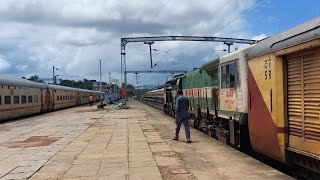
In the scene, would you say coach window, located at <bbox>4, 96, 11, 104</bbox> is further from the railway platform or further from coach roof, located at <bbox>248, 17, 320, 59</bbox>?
coach roof, located at <bbox>248, 17, 320, 59</bbox>

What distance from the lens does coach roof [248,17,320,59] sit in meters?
7.02

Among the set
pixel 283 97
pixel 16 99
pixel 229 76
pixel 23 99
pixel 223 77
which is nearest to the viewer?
pixel 283 97

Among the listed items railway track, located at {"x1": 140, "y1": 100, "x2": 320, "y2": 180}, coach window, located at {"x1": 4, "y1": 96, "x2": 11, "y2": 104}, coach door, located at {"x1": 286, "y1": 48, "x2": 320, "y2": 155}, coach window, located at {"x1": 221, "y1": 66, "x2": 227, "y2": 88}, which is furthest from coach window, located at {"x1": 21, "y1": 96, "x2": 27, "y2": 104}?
coach door, located at {"x1": 286, "y1": 48, "x2": 320, "y2": 155}

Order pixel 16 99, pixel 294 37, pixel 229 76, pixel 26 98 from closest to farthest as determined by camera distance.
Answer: pixel 294 37
pixel 229 76
pixel 16 99
pixel 26 98

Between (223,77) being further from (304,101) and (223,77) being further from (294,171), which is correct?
(304,101)

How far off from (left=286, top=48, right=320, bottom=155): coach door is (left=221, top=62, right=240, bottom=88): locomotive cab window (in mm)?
4251

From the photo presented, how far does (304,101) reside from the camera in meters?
7.43

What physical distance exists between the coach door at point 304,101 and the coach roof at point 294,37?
237 mm

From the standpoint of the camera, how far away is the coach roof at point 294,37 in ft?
23.0

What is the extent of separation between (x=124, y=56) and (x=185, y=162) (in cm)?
4002

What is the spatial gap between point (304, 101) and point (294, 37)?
1.16m

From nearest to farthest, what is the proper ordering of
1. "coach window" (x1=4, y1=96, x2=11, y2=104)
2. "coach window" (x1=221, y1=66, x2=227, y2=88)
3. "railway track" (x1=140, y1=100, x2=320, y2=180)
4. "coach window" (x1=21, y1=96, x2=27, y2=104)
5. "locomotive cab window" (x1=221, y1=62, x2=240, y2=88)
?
1. "railway track" (x1=140, y1=100, x2=320, y2=180)
2. "locomotive cab window" (x1=221, y1=62, x2=240, y2=88)
3. "coach window" (x1=221, y1=66, x2=227, y2=88)
4. "coach window" (x1=4, y1=96, x2=11, y2=104)
5. "coach window" (x1=21, y1=96, x2=27, y2=104)

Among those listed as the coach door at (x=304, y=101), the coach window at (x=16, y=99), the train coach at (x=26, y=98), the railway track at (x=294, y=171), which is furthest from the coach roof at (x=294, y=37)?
the coach window at (x=16, y=99)

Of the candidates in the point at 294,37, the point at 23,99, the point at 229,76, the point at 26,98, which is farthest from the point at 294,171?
the point at 26,98
